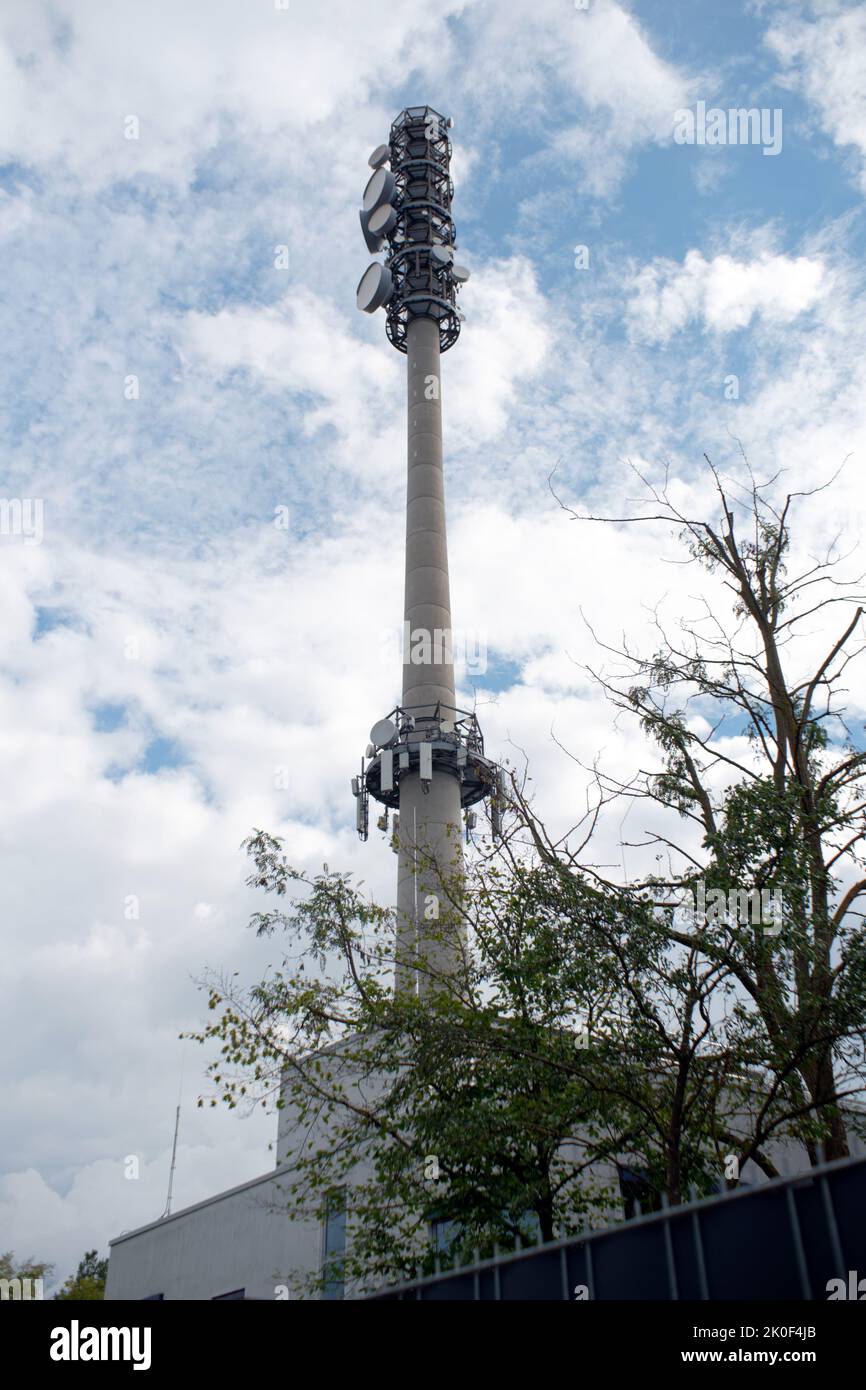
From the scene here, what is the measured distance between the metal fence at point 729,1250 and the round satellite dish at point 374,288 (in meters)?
47.4

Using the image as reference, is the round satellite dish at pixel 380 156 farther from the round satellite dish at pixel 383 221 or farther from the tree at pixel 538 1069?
the tree at pixel 538 1069

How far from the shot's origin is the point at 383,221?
51.6 meters

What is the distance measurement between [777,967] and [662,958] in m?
1.47

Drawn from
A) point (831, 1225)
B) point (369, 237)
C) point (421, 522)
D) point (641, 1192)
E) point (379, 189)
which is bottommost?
point (831, 1225)

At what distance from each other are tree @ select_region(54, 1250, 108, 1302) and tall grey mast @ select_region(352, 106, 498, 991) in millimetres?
30829

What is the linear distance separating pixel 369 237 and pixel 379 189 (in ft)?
7.24

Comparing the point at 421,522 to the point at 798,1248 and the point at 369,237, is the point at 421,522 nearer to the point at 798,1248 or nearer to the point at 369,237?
the point at 369,237

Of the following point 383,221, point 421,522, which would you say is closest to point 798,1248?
point 421,522

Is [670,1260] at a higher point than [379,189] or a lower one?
lower

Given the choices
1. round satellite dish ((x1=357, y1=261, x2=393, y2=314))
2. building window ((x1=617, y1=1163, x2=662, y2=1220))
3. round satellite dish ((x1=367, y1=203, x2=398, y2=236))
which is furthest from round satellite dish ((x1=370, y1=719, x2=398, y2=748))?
round satellite dish ((x1=367, y1=203, x2=398, y2=236))

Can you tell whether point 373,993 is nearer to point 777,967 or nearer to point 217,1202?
point 777,967

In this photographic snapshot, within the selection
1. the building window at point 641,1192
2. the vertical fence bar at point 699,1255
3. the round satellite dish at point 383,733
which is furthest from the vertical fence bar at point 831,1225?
the round satellite dish at point 383,733

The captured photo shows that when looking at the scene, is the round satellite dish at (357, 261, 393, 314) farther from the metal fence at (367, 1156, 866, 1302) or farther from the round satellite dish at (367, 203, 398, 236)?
the metal fence at (367, 1156, 866, 1302)

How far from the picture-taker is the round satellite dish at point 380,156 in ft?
178
